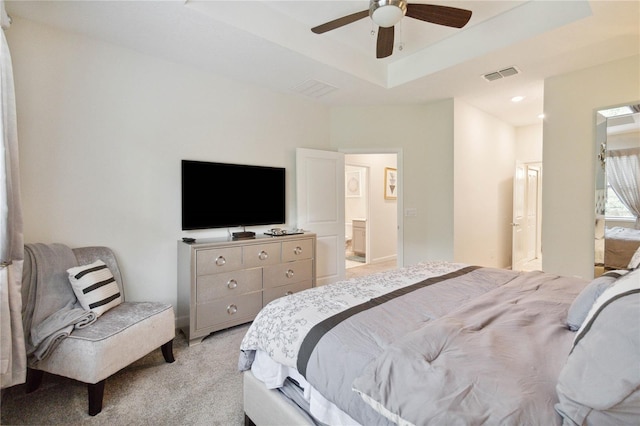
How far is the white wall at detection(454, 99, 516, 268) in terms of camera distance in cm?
396

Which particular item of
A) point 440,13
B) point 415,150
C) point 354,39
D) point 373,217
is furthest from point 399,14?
point 373,217

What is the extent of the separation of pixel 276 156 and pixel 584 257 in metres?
3.53

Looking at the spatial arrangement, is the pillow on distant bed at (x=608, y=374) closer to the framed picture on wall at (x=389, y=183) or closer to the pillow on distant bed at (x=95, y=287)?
the pillow on distant bed at (x=95, y=287)

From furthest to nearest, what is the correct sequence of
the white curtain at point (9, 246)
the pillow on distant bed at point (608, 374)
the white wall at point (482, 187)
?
1. the white wall at point (482, 187)
2. the white curtain at point (9, 246)
3. the pillow on distant bed at point (608, 374)

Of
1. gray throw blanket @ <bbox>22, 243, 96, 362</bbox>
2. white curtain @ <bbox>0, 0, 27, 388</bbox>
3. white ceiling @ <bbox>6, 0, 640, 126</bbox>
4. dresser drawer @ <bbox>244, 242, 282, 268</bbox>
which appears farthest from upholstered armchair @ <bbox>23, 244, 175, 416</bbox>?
white ceiling @ <bbox>6, 0, 640, 126</bbox>

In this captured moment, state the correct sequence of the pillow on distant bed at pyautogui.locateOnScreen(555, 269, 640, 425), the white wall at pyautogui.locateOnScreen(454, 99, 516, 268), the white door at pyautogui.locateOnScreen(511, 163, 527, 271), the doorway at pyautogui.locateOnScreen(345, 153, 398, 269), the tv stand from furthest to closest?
the doorway at pyautogui.locateOnScreen(345, 153, 398, 269) → the white door at pyautogui.locateOnScreen(511, 163, 527, 271) → the white wall at pyautogui.locateOnScreen(454, 99, 516, 268) → the tv stand → the pillow on distant bed at pyautogui.locateOnScreen(555, 269, 640, 425)

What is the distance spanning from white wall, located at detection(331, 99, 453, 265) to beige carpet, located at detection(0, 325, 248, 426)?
2927 millimetres

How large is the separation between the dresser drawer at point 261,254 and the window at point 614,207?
3.23m

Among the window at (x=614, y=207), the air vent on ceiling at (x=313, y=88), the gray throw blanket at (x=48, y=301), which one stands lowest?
the gray throw blanket at (x=48, y=301)

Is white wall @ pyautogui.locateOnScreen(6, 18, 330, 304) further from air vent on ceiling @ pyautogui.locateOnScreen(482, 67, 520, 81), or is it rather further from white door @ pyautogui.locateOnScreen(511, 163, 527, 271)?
white door @ pyautogui.locateOnScreen(511, 163, 527, 271)

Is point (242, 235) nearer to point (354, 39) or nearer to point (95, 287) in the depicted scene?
point (95, 287)

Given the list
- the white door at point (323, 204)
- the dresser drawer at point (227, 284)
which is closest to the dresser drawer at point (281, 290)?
the dresser drawer at point (227, 284)

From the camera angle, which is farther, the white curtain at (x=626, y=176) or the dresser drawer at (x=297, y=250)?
the dresser drawer at (x=297, y=250)

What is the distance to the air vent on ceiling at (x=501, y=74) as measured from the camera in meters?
3.05
